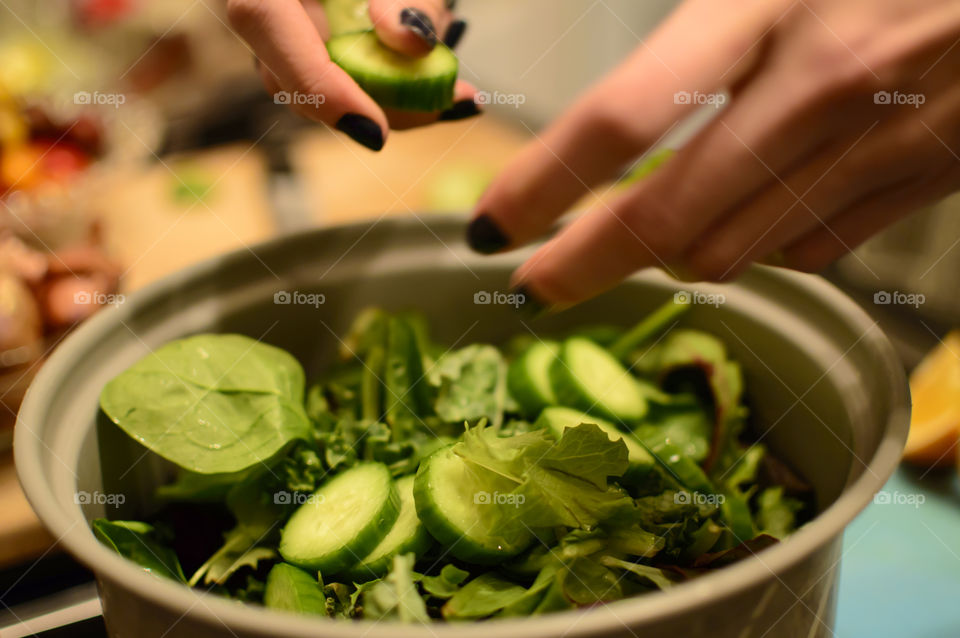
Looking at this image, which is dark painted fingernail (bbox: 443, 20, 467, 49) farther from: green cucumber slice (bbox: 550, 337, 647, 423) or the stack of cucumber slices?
green cucumber slice (bbox: 550, 337, 647, 423)

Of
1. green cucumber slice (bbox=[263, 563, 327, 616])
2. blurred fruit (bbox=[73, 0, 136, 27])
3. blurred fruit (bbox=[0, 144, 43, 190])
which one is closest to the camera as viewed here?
green cucumber slice (bbox=[263, 563, 327, 616])

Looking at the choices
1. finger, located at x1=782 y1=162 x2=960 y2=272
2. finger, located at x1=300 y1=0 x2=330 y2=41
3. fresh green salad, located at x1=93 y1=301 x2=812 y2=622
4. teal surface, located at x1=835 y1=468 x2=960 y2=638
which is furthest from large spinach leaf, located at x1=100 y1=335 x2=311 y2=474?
teal surface, located at x1=835 y1=468 x2=960 y2=638

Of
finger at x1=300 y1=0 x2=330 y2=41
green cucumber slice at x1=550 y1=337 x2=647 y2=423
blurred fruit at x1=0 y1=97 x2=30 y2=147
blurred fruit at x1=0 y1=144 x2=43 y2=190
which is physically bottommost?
blurred fruit at x1=0 y1=144 x2=43 y2=190

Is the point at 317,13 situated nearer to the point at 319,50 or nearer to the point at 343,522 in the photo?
the point at 319,50

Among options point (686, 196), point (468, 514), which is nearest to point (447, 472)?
point (468, 514)

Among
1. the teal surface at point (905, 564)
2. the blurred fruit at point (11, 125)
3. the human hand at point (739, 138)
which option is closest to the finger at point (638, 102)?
the human hand at point (739, 138)

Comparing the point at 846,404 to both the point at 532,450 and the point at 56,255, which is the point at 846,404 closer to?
the point at 532,450
